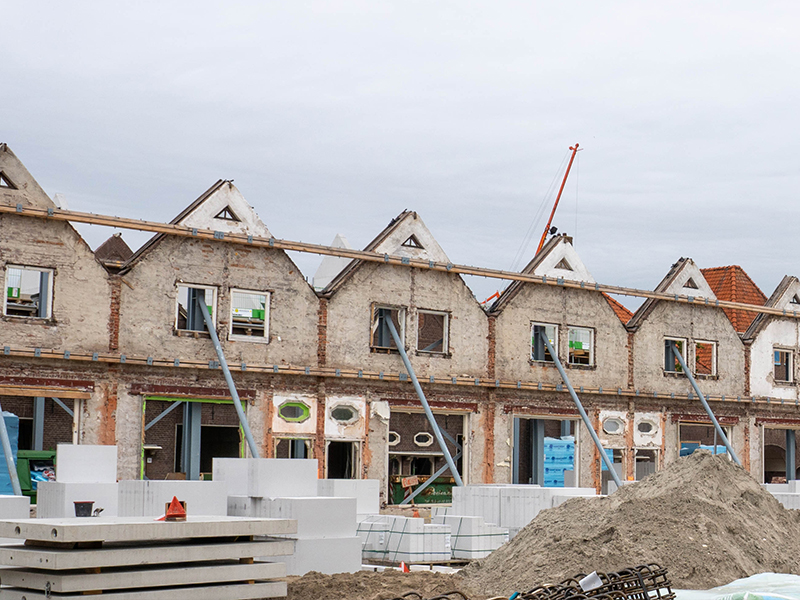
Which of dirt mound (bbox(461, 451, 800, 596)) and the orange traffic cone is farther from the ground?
the orange traffic cone

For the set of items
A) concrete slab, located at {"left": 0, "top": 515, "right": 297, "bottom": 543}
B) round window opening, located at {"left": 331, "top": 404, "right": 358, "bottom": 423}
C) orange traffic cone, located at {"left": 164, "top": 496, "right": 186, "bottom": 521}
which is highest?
round window opening, located at {"left": 331, "top": 404, "right": 358, "bottom": 423}

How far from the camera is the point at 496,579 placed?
1373cm

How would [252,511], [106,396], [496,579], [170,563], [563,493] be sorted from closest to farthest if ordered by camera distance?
1. [170,563]
2. [496,579]
3. [252,511]
4. [563,493]
5. [106,396]

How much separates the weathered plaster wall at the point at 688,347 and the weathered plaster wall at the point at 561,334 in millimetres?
802

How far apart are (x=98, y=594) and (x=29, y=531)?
0.85 metres

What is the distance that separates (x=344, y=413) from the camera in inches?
1095

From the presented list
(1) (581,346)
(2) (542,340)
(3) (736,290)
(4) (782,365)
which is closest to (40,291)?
(2) (542,340)

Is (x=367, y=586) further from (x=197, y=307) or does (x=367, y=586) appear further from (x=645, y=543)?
(x=197, y=307)

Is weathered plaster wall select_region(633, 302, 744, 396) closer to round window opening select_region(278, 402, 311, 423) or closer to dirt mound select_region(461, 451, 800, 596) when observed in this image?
round window opening select_region(278, 402, 311, 423)

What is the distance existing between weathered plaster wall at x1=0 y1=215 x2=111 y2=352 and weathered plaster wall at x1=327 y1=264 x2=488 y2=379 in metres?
6.13

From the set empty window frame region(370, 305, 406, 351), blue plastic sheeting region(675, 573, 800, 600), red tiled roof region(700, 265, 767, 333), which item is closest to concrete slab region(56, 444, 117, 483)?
blue plastic sheeting region(675, 573, 800, 600)

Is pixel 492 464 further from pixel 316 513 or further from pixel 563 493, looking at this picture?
pixel 316 513

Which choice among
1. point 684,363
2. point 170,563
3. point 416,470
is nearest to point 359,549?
point 170,563

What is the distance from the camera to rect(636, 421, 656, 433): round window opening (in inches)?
1302
